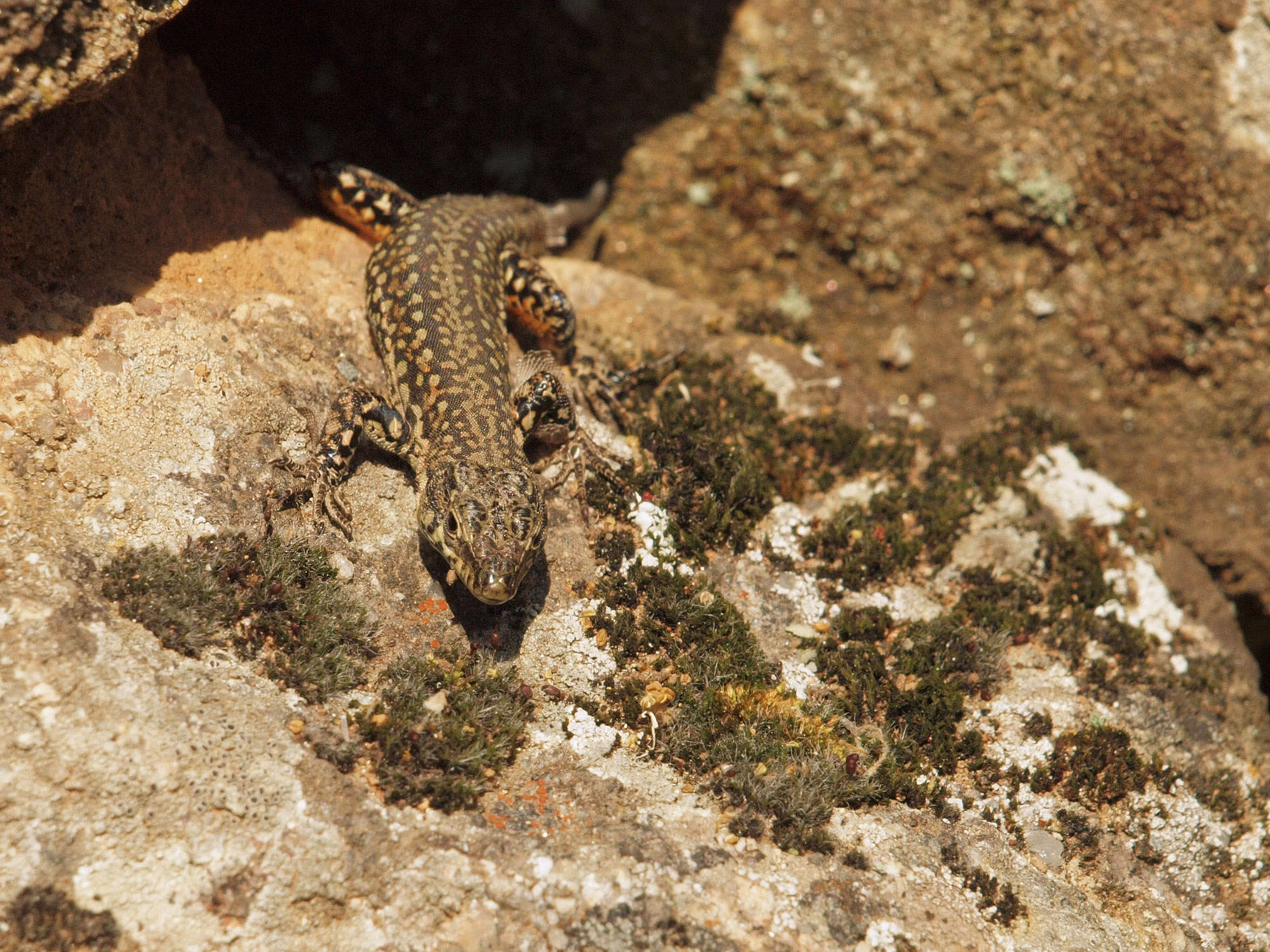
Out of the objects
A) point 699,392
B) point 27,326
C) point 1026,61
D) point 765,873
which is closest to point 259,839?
point 765,873

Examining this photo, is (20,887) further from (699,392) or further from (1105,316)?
(1105,316)

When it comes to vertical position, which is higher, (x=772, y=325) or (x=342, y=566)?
(x=772, y=325)

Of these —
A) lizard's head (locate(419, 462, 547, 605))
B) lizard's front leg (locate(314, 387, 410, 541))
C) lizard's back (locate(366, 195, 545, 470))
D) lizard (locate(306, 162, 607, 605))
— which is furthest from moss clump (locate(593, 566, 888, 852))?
lizard's front leg (locate(314, 387, 410, 541))

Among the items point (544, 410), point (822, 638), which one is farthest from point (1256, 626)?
point (544, 410)

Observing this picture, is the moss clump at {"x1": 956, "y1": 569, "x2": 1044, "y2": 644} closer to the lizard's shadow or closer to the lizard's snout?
the lizard's shadow

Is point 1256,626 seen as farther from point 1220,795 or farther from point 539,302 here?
point 539,302
